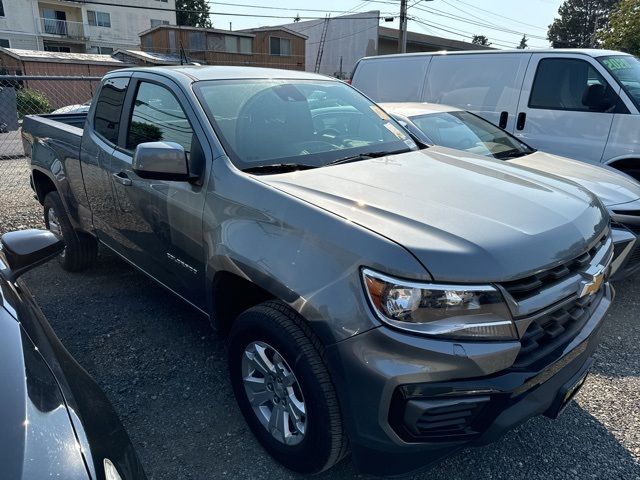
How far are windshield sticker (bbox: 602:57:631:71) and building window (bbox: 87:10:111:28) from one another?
50.1 metres

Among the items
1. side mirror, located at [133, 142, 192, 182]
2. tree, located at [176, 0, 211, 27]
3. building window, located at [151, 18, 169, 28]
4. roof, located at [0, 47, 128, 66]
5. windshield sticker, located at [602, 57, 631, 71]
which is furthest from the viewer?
tree, located at [176, 0, 211, 27]

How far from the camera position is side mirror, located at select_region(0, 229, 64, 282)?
2.00 metres

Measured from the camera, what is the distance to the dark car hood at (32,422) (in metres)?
1.12

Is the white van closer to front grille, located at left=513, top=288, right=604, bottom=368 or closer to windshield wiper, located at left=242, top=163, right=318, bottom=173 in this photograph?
front grille, located at left=513, top=288, right=604, bottom=368

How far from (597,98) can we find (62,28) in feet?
164

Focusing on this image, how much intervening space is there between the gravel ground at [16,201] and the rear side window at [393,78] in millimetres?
5342

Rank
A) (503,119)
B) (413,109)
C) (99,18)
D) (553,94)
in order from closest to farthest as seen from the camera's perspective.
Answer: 1. (413,109)
2. (553,94)
3. (503,119)
4. (99,18)

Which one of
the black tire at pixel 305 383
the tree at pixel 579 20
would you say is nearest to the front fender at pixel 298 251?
the black tire at pixel 305 383

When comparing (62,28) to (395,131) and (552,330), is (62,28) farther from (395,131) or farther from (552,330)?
(552,330)

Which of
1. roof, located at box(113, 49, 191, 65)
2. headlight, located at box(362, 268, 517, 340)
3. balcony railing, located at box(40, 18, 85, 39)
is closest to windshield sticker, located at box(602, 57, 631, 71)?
headlight, located at box(362, 268, 517, 340)

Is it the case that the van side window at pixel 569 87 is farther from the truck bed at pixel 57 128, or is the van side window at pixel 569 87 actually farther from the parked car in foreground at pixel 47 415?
the parked car in foreground at pixel 47 415

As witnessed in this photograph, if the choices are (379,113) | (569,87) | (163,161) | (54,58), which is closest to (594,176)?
(569,87)

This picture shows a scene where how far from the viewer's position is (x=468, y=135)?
5074 mm

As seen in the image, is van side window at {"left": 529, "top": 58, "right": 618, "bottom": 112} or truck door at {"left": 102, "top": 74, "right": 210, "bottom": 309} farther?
van side window at {"left": 529, "top": 58, "right": 618, "bottom": 112}
